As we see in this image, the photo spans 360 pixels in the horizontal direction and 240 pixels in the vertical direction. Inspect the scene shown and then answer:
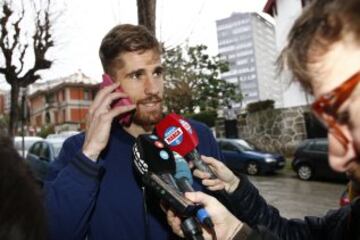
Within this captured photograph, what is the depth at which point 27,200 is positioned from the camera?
114 cm

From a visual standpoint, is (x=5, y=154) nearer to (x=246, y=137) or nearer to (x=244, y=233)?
(x=244, y=233)

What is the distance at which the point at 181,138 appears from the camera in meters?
2.29

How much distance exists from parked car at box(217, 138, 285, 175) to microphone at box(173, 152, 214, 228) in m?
15.6

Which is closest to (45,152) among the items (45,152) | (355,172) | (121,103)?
(45,152)

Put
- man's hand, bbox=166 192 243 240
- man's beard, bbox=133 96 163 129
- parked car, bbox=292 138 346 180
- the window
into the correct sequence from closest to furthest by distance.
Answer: man's hand, bbox=166 192 243 240 < man's beard, bbox=133 96 163 129 < parked car, bbox=292 138 346 180 < the window

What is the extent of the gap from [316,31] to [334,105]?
19 cm

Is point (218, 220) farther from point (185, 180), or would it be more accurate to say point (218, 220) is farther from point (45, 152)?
point (45, 152)

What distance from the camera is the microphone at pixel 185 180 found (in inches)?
69.2

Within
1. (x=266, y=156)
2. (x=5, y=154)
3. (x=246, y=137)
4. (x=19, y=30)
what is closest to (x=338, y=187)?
(x=266, y=156)

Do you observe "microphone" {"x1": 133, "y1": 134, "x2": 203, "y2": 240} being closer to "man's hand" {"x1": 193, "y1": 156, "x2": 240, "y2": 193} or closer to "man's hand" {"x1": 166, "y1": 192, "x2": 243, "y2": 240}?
"man's hand" {"x1": 166, "y1": 192, "x2": 243, "y2": 240}

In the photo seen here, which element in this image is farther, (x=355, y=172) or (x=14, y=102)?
(x=14, y=102)

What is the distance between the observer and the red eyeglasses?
1261 millimetres

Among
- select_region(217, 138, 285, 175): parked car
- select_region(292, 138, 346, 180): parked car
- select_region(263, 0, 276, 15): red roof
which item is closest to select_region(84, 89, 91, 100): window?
select_region(263, 0, 276, 15): red roof

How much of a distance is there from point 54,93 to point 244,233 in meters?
73.0
